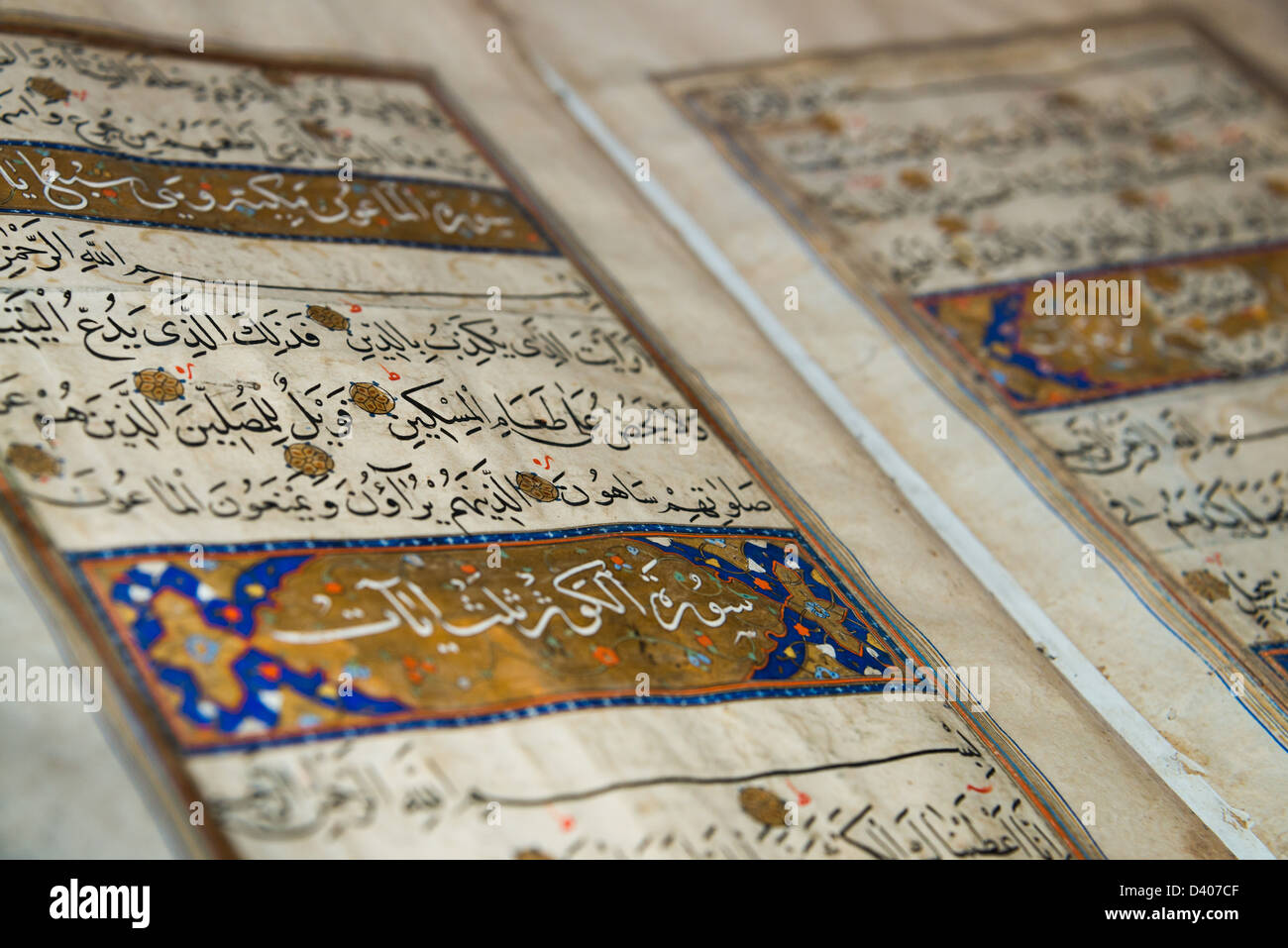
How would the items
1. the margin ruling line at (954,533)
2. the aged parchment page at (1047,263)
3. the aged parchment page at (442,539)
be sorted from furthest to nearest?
the aged parchment page at (1047,263), the margin ruling line at (954,533), the aged parchment page at (442,539)

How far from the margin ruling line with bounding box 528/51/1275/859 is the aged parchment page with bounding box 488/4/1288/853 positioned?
1.2 inches

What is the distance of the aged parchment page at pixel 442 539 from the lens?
179cm

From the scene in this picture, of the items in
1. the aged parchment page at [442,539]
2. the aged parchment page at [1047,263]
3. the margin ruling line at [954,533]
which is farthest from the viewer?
the aged parchment page at [1047,263]

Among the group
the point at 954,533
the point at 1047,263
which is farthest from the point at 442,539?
the point at 1047,263

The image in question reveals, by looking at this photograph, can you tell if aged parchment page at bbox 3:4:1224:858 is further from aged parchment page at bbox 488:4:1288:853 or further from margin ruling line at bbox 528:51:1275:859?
aged parchment page at bbox 488:4:1288:853

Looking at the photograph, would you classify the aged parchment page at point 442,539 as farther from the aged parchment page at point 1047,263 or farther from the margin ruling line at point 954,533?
the aged parchment page at point 1047,263

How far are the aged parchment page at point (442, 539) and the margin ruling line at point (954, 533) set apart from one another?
0.09 metres

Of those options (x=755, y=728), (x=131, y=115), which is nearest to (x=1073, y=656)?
(x=755, y=728)

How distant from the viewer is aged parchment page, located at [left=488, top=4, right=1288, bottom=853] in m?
2.83

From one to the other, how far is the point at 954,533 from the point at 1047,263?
1.43m

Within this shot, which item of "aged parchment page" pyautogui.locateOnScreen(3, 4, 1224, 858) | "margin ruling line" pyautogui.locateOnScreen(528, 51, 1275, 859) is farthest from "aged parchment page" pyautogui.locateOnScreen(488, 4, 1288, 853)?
"aged parchment page" pyautogui.locateOnScreen(3, 4, 1224, 858)

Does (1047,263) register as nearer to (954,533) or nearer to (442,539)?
(954,533)

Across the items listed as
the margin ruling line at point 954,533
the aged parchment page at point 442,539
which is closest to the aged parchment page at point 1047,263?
the margin ruling line at point 954,533
